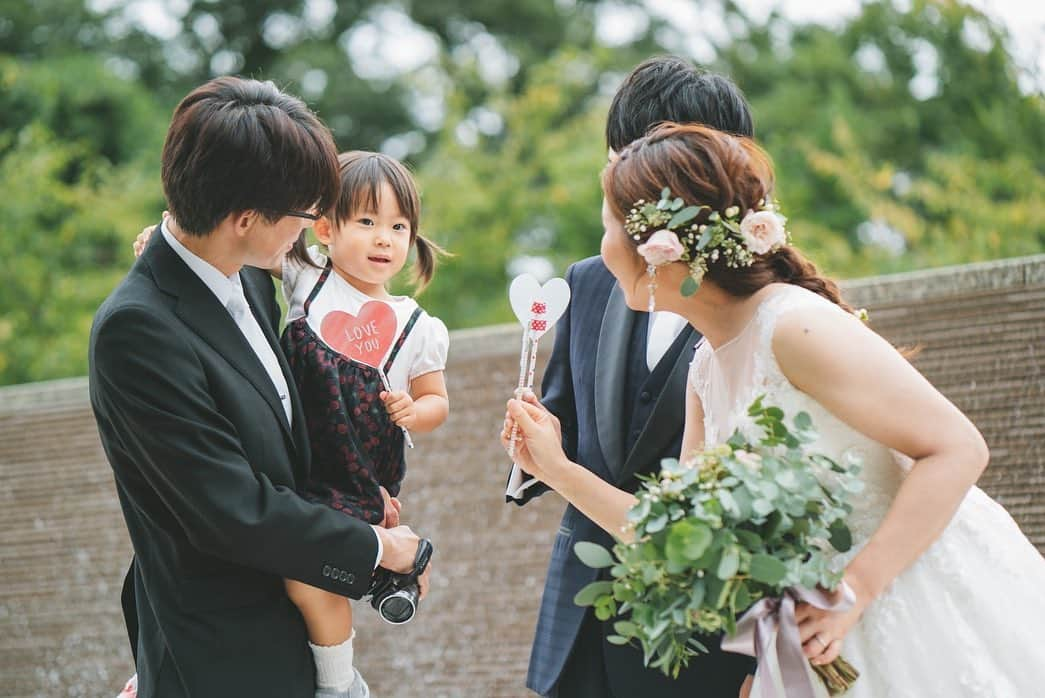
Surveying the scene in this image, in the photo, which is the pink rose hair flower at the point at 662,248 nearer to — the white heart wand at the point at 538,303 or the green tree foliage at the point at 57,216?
the white heart wand at the point at 538,303

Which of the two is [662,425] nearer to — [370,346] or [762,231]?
[762,231]

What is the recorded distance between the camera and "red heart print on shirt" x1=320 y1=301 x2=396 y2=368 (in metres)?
2.46

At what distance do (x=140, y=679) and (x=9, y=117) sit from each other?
9521 mm

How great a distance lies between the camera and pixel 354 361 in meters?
2.45

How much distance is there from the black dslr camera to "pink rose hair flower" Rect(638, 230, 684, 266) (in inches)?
29.9

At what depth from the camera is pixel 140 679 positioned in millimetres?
2230

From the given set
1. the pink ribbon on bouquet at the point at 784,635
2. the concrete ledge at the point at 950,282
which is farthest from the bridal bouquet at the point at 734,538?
the concrete ledge at the point at 950,282

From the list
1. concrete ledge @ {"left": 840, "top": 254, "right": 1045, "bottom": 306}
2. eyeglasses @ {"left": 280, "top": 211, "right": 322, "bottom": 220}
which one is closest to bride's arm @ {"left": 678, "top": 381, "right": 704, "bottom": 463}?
eyeglasses @ {"left": 280, "top": 211, "right": 322, "bottom": 220}

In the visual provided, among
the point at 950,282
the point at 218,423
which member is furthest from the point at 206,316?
the point at 950,282

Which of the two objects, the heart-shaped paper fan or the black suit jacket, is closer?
the black suit jacket

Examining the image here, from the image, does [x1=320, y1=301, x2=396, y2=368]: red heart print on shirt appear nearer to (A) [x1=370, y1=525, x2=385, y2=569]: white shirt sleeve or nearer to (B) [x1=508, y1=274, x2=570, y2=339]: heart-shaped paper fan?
(B) [x1=508, y1=274, x2=570, y2=339]: heart-shaped paper fan

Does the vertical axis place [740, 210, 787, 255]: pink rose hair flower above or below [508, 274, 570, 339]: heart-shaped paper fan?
above

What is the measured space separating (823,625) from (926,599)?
0.25 meters

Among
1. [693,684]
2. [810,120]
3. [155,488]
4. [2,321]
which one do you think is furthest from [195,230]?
[810,120]
